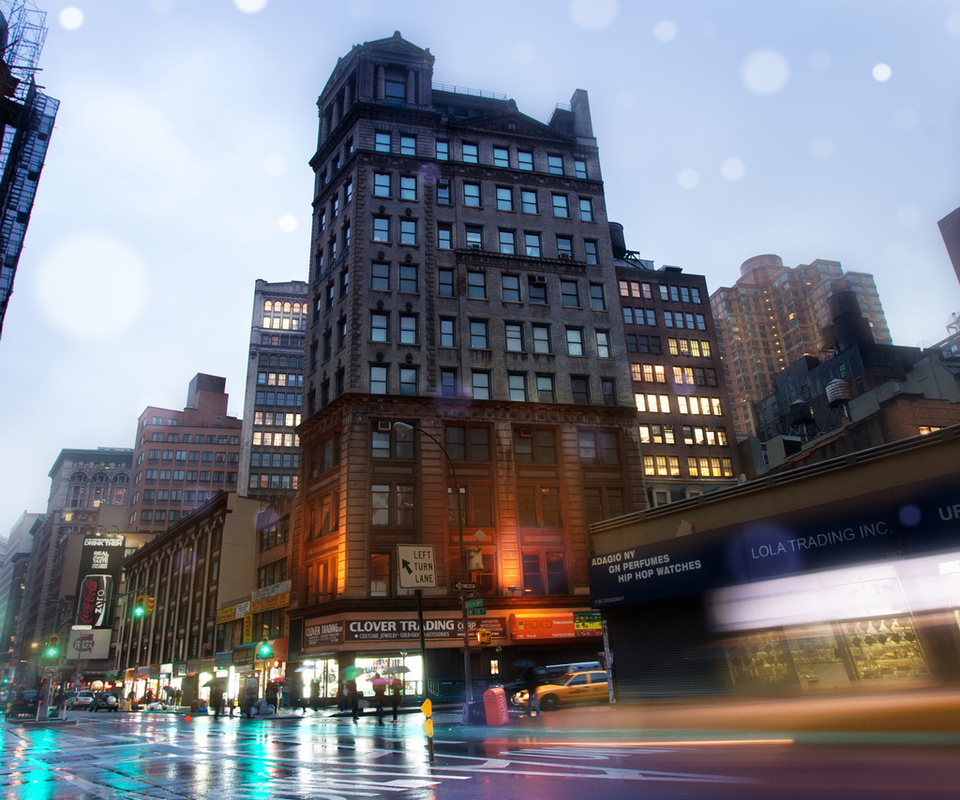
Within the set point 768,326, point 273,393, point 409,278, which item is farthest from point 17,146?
point 768,326

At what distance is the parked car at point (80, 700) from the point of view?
6781 cm

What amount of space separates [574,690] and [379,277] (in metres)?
30.1

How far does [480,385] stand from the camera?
4703 cm

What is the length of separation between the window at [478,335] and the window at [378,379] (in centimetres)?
642

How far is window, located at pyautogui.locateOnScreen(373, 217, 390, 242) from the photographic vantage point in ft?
161

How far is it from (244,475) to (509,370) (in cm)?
5948

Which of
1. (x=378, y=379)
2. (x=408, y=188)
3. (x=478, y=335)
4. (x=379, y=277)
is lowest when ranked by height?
(x=378, y=379)

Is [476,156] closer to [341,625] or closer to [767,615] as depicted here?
[341,625]

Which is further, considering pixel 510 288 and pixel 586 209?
pixel 586 209

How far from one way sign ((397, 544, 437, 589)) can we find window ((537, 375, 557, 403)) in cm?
2413

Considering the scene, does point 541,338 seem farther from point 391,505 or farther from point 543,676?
point 543,676

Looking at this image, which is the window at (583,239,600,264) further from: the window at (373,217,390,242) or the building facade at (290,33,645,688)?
the window at (373,217,390,242)

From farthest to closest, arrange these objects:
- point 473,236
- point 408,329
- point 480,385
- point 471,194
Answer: point 471,194, point 473,236, point 408,329, point 480,385

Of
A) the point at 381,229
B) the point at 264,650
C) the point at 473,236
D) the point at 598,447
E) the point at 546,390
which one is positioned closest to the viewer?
the point at 264,650
